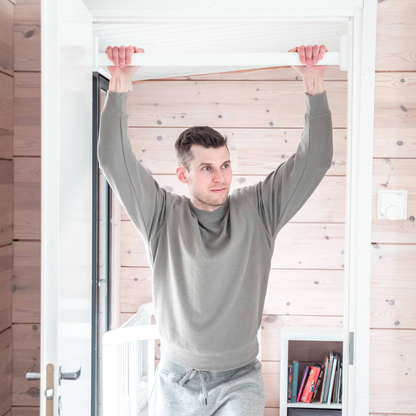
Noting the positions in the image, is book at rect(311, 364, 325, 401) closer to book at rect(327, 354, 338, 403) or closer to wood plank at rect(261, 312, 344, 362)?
book at rect(327, 354, 338, 403)

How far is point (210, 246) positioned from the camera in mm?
1438

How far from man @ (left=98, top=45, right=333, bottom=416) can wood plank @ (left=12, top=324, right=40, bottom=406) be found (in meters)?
0.39

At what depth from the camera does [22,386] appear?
143 cm

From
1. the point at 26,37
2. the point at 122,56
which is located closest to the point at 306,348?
the point at 122,56

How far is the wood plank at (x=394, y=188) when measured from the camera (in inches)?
53.2

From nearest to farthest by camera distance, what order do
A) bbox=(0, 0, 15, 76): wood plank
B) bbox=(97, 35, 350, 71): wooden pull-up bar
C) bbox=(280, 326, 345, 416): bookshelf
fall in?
bbox=(97, 35, 350, 71): wooden pull-up bar < bbox=(0, 0, 15, 76): wood plank < bbox=(280, 326, 345, 416): bookshelf

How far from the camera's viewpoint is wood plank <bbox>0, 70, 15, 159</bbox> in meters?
1.34

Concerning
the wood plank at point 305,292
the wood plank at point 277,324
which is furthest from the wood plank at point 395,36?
the wood plank at point 277,324

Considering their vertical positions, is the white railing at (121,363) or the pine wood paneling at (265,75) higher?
the pine wood paneling at (265,75)

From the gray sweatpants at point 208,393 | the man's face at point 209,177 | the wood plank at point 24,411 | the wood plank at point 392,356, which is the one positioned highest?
the man's face at point 209,177

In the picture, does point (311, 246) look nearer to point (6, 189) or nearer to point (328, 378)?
point (328, 378)

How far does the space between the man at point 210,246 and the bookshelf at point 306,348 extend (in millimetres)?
1233

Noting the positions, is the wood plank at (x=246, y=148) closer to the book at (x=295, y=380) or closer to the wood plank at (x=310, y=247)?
the wood plank at (x=310, y=247)

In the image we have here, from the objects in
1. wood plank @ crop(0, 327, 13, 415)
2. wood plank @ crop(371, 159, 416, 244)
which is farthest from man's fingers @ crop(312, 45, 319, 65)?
wood plank @ crop(0, 327, 13, 415)
